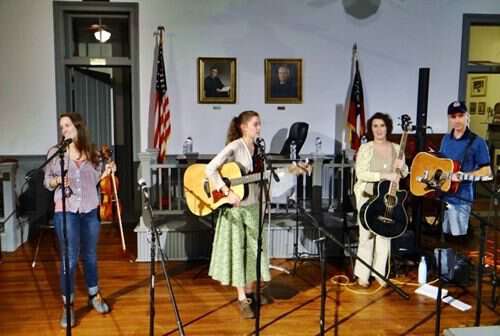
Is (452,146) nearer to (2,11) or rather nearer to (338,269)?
(338,269)

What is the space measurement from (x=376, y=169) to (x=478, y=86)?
20.5 ft

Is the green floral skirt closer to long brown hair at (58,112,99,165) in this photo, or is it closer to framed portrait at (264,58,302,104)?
long brown hair at (58,112,99,165)

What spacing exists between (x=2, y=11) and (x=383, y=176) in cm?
488

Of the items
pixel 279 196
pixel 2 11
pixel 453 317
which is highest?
pixel 2 11

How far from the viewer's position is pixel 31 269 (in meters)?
4.84

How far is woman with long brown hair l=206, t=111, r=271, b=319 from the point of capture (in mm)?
3674

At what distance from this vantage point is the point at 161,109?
6.41 m

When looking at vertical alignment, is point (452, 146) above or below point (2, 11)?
Answer: below

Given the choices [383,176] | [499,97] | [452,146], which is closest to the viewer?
[383,176]

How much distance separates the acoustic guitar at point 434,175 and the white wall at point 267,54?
2.53 meters

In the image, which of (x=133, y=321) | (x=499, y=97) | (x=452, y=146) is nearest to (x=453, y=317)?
(x=452, y=146)

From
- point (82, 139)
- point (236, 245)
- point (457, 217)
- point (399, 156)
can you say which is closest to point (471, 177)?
point (457, 217)

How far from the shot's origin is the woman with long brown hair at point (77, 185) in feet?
Result: 11.3

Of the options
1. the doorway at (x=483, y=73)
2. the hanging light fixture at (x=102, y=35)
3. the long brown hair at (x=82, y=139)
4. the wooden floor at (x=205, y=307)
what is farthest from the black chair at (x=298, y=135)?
the long brown hair at (x=82, y=139)
